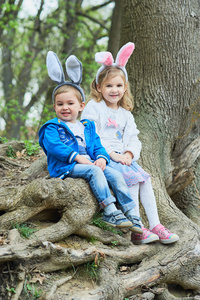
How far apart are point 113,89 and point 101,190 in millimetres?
1505

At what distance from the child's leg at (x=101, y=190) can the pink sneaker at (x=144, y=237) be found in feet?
1.88

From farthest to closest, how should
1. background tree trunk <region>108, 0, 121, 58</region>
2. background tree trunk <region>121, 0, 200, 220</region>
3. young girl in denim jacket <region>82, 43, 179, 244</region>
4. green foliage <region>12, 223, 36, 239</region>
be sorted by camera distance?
background tree trunk <region>108, 0, 121, 58</region>
background tree trunk <region>121, 0, 200, 220</region>
young girl in denim jacket <region>82, 43, 179, 244</region>
green foliage <region>12, 223, 36, 239</region>

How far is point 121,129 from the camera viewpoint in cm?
463

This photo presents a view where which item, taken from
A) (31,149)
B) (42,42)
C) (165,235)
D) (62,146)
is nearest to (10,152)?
(31,149)

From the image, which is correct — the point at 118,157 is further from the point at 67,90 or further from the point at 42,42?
the point at 42,42

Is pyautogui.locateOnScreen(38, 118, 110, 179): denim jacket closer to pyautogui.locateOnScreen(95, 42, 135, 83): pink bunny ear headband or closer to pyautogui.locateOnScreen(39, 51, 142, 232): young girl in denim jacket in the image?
pyautogui.locateOnScreen(39, 51, 142, 232): young girl in denim jacket

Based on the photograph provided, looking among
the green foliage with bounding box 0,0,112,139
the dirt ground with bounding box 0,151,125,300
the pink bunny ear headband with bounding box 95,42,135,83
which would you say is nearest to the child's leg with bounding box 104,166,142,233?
the dirt ground with bounding box 0,151,125,300

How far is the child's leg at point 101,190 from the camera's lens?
356cm

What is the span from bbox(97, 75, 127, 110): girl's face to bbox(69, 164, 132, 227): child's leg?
1.23 m

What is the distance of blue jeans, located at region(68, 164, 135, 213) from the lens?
11.9ft

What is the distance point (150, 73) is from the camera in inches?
234

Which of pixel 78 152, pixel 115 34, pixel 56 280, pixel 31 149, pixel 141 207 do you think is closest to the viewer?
pixel 56 280

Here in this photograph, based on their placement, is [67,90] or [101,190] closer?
[101,190]

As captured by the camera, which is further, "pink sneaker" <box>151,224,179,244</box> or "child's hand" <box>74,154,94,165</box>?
"pink sneaker" <box>151,224,179,244</box>
